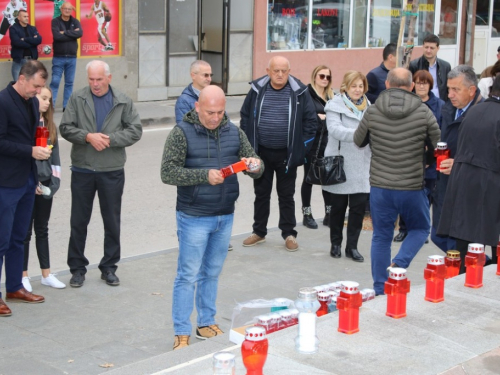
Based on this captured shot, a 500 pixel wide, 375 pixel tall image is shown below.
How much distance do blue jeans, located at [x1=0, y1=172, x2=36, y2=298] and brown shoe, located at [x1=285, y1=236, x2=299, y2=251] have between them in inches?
113

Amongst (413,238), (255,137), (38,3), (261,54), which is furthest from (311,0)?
(413,238)

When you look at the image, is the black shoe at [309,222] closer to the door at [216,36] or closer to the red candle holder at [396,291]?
the red candle holder at [396,291]

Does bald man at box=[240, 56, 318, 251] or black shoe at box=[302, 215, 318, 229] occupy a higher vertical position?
bald man at box=[240, 56, 318, 251]

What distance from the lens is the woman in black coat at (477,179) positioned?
245 inches

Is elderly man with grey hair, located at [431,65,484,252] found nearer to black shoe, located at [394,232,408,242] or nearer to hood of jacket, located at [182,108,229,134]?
hood of jacket, located at [182,108,229,134]

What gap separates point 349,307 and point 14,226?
10.2 ft

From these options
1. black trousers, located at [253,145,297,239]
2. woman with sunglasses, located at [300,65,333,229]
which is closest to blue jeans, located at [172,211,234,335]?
black trousers, located at [253,145,297,239]

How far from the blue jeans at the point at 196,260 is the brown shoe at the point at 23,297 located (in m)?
1.52

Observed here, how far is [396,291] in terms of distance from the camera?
204 inches

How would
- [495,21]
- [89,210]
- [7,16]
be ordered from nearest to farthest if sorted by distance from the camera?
[89,210] < [7,16] < [495,21]

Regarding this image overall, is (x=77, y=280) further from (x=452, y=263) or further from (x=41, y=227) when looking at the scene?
(x=452, y=263)

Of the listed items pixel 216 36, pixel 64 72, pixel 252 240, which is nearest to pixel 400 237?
pixel 252 240

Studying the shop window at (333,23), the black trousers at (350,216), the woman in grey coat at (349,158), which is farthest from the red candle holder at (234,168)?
the shop window at (333,23)

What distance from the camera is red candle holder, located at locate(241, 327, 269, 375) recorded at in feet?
13.1
